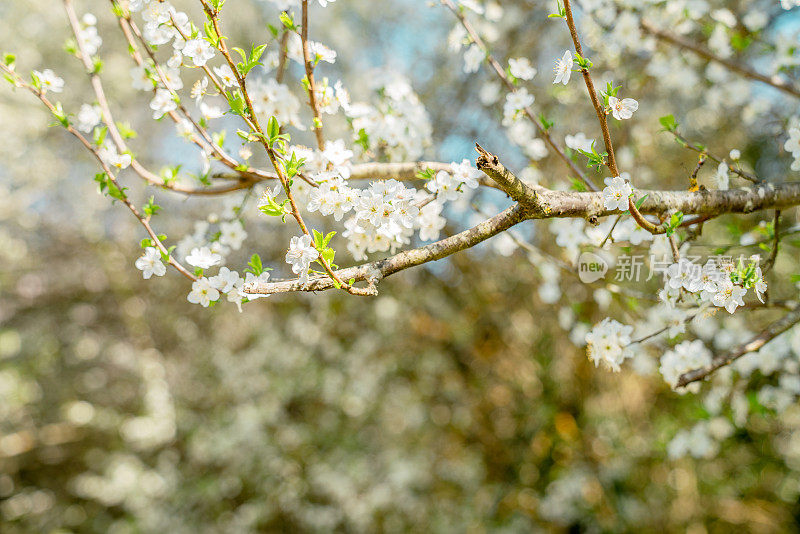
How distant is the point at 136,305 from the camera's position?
4312 mm

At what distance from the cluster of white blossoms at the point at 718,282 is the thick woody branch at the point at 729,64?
3.68ft

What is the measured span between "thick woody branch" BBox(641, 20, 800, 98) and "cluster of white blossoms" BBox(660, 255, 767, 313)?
1.12 metres

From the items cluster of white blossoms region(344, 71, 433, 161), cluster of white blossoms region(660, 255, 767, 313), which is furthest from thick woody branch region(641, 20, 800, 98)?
cluster of white blossoms region(344, 71, 433, 161)

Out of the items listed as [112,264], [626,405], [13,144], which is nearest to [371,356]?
[626,405]

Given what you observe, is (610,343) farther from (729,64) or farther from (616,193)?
(729,64)

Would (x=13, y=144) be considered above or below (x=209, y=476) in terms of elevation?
above

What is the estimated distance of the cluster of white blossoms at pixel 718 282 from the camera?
1.19m

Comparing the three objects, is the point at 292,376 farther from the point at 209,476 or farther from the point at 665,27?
the point at 665,27

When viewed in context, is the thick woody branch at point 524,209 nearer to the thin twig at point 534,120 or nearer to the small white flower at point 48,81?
the thin twig at point 534,120

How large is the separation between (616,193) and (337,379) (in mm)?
3105

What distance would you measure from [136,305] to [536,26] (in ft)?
12.0

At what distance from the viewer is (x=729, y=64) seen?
2.17 metres

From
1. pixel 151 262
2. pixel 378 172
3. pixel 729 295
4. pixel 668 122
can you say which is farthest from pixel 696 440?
pixel 151 262

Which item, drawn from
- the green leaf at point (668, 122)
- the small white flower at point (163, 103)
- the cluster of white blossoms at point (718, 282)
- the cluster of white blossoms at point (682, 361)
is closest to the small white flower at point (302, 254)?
the small white flower at point (163, 103)
